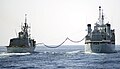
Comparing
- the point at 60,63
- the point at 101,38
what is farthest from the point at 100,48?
the point at 60,63

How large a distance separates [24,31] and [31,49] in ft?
42.3

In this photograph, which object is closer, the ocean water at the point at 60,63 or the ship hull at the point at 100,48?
the ocean water at the point at 60,63

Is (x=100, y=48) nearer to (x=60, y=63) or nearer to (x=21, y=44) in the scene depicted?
(x=21, y=44)

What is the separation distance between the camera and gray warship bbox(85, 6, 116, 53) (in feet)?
450

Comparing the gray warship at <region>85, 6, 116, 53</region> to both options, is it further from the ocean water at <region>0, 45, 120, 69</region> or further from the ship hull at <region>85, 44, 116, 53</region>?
the ocean water at <region>0, 45, 120, 69</region>

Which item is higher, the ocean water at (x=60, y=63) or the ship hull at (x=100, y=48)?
the ship hull at (x=100, y=48)

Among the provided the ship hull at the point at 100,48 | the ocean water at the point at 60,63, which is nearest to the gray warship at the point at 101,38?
the ship hull at the point at 100,48

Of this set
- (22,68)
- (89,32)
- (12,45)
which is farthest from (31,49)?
(22,68)

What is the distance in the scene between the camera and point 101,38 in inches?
5684

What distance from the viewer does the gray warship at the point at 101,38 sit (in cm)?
13712

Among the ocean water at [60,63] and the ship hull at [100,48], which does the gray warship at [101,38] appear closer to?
the ship hull at [100,48]

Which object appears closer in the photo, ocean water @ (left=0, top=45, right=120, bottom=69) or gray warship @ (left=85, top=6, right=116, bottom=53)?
ocean water @ (left=0, top=45, right=120, bottom=69)

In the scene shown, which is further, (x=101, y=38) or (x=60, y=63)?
(x=101, y=38)

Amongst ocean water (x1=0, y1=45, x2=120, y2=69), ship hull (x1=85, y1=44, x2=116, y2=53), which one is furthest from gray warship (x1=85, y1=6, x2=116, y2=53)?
ocean water (x1=0, y1=45, x2=120, y2=69)
